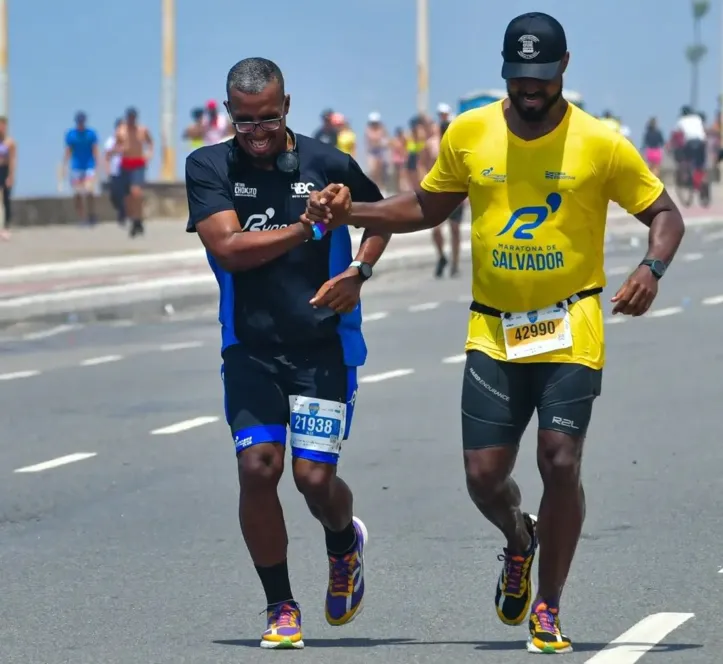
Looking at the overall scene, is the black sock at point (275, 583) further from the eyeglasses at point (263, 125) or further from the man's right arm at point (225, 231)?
the eyeglasses at point (263, 125)

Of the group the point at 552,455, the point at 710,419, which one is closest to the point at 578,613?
the point at 552,455

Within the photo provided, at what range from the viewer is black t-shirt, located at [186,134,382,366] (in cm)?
718

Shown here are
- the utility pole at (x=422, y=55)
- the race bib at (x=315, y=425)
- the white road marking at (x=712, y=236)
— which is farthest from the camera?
the utility pole at (x=422, y=55)

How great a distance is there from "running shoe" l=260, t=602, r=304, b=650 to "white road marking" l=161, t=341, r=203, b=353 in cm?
1062

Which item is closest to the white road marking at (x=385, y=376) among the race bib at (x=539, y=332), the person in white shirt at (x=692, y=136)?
the race bib at (x=539, y=332)

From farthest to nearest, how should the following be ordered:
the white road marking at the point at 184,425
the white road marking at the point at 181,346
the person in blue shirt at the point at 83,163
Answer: the person in blue shirt at the point at 83,163 → the white road marking at the point at 181,346 → the white road marking at the point at 184,425

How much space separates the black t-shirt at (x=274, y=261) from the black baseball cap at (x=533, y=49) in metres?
0.75

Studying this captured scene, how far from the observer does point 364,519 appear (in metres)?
9.79

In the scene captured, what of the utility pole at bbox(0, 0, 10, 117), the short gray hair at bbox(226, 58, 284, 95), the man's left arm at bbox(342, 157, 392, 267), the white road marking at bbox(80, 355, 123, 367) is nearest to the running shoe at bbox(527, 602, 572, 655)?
the man's left arm at bbox(342, 157, 392, 267)

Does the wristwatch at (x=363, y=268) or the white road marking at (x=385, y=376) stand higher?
the wristwatch at (x=363, y=268)

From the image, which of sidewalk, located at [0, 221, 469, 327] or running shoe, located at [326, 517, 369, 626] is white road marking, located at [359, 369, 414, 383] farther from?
running shoe, located at [326, 517, 369, 626]

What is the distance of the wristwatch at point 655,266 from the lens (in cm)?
696

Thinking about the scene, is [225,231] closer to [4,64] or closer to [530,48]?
[530,48]

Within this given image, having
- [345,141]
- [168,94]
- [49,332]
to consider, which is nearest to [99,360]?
[49,332]
